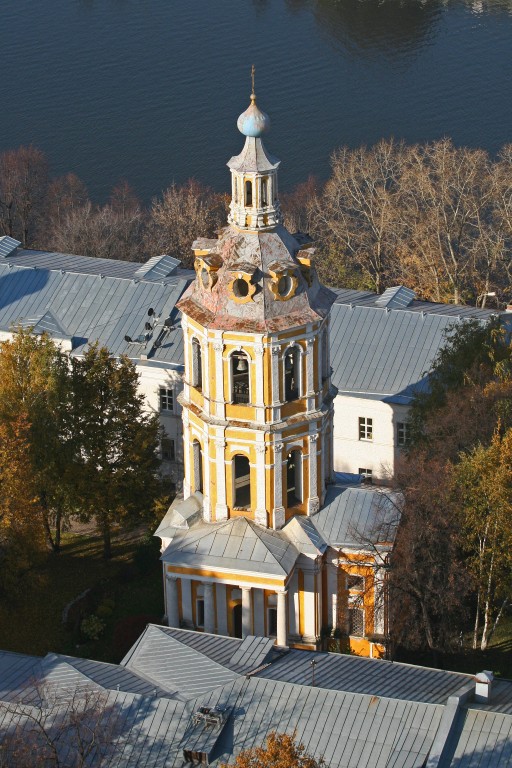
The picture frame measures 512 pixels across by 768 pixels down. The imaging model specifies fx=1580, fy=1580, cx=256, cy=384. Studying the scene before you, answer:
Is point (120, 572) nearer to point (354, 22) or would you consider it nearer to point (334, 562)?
point (334, 562)

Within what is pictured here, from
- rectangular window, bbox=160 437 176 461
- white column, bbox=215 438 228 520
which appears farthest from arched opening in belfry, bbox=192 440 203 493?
rectangular window, bbox=160 437 176 461

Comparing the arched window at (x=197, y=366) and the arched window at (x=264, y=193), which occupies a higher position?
the arched window at (x=264, y=193)

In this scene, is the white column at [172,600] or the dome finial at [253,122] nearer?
the dome finial at [253,122]

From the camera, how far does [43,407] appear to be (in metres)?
52.5

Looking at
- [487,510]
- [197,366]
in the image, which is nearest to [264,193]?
[197,366]

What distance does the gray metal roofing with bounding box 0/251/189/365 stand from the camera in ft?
204

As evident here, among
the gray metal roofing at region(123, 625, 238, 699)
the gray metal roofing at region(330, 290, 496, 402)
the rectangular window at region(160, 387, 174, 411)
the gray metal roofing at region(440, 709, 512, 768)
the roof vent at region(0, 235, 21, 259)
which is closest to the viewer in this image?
the gray metal roofing at region(440, 709, 512, 768)

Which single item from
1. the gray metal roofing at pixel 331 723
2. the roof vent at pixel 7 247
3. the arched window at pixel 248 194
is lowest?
the gray metal roofing at pixel 331 723

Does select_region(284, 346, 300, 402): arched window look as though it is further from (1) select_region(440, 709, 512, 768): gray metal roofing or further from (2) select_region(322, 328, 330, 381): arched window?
(1) select_region(440, 709, 512, 768): gray metal roofing

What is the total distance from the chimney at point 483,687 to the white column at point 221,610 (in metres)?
10.1

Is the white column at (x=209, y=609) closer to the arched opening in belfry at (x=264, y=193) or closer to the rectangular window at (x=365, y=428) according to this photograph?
the arched opening in belfry at (x=264, y=193)

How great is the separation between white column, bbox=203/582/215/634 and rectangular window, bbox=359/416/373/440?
41.6 ft

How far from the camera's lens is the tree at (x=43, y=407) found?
5206cm

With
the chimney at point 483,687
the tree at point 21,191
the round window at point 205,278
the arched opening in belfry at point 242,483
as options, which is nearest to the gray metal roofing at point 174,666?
the arched opening in belfry at point 242,483
